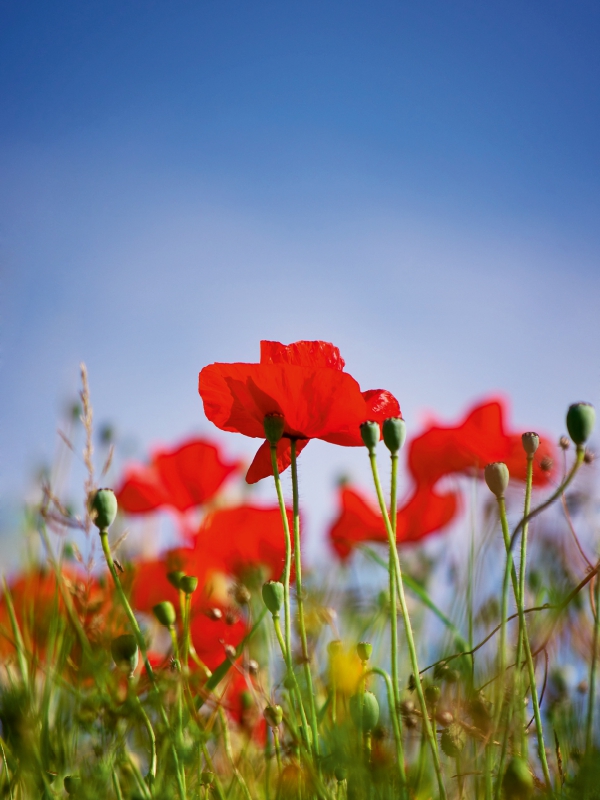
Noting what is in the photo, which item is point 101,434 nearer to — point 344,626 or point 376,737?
point 344,626

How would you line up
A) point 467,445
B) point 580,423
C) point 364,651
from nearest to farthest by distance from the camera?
point 580,423, point 364,651, point 467,445

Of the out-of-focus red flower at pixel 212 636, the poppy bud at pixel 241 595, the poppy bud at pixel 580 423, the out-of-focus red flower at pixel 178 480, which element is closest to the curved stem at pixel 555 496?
the poppy bud at pixel 580 423

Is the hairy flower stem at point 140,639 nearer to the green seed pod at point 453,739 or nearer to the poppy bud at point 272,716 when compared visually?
the poppy bud at point 272,716

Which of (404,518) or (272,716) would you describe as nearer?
(272,716)

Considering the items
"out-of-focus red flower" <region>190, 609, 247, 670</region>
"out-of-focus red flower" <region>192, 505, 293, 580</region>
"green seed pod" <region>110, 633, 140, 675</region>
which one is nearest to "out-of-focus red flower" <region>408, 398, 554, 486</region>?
"out-of-focus red flower" <region>192, 505, 293, 580</region>

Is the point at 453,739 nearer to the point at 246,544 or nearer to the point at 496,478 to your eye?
the point at 496,478

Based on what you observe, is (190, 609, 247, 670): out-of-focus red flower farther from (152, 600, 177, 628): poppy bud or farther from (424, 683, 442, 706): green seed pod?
(424, 683, 442, 706): green seed pod

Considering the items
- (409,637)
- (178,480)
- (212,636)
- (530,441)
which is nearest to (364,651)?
(409,637)
